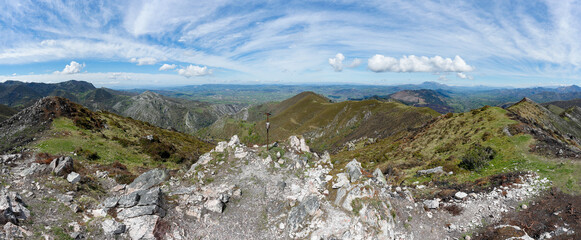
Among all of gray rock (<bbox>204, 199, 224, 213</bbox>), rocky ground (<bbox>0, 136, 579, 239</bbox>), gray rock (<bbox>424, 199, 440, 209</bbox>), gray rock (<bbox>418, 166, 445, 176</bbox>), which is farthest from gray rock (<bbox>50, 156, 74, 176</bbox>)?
gray rock (<bbox>418, 166, 445, 176</bbox>)

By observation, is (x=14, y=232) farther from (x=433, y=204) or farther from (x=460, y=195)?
(x=460, y=195)

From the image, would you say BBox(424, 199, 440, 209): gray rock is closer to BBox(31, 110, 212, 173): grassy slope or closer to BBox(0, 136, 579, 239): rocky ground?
BBox(0, 136, 579, 239): rocky ground

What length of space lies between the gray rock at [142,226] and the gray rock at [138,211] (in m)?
0.31

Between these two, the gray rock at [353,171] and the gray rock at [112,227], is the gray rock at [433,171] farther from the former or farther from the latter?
the gray rock at [112,227]

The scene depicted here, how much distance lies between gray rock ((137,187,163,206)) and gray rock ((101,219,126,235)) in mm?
2092

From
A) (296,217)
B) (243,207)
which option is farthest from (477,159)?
(243,207)

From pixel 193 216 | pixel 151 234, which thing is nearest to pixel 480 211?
pixel 193 216

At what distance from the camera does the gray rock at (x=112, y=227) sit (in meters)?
13.4

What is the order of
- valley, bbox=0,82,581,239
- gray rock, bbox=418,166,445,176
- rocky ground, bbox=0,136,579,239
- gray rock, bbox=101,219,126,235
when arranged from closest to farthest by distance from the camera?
gray rock, bbox=101,219,126,235, rocky ground, bbox=0,136,579,239, valley, bbox=0,82,581,239, gray rock, bbox=418,166,445,176

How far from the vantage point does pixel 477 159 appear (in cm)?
2606

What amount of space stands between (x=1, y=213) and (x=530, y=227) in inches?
1288

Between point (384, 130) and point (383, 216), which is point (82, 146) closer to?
point (383, 216)

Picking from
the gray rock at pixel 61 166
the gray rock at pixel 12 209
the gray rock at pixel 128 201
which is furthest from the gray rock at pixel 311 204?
the gray rock at pixel 61 166

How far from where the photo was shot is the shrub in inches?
1026
